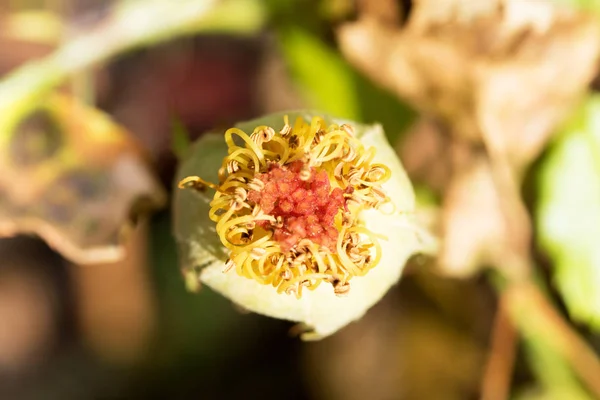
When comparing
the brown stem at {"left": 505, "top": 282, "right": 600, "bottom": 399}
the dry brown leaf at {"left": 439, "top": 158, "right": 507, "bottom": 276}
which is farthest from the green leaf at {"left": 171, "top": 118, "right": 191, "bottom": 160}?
the brown stem at {"left": 505, "top": 282, "right": 600, "bottom": 399}

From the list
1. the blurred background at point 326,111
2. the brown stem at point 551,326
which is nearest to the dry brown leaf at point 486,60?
the blurred background at point 326,111

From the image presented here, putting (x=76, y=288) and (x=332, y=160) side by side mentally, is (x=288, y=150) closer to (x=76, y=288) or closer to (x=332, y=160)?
(x=332, y=160)

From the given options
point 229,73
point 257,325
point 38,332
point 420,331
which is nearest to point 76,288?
point 38,332

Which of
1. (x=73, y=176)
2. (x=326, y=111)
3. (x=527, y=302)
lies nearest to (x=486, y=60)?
(x=326, y=111)

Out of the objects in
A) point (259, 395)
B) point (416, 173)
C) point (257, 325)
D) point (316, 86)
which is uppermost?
point (316, 86)

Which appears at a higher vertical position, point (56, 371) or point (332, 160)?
point (332, 160)

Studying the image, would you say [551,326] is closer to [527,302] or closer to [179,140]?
[527,302]

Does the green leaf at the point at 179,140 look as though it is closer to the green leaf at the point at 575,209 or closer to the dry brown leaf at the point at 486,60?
the dry brown leaf at the point at 486,60
